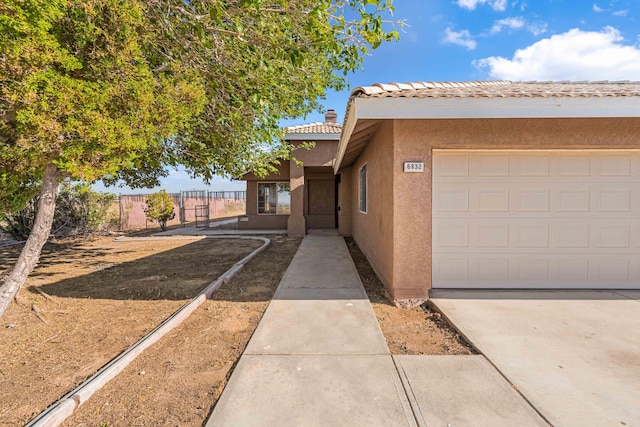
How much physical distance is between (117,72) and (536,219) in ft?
22.3

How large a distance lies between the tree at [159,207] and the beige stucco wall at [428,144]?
1535 cm

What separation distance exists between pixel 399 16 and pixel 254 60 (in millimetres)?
2404

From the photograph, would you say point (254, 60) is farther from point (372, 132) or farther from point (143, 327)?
point (143, 327)

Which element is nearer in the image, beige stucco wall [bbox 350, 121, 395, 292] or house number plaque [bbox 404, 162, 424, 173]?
house number plaque [bbox 404, 162, 424, 173]

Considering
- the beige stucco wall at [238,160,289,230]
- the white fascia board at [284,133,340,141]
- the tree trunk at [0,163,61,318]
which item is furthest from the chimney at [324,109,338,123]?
the tree trunk at [0,163,61,318]

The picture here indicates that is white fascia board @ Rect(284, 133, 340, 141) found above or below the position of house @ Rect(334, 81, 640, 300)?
above

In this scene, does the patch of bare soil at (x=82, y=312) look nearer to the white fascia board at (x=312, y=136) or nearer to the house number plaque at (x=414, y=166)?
the house number plaque at (x=414, y=166)

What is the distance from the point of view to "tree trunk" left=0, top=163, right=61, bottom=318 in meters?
3.80

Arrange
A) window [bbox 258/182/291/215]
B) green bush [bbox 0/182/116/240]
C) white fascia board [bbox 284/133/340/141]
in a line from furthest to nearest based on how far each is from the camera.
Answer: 1. window [bbox 258/182/291/215]
2. white fascia board [bbox 284/133/340/141]
3. green bush [bbox 0/182/116/240]

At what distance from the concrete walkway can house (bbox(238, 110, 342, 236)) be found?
9823 mm

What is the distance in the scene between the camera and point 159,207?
16156 millimetres

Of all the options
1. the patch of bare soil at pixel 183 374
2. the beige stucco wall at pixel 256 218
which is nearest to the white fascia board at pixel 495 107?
the patch of bare soil at pixel 183 374

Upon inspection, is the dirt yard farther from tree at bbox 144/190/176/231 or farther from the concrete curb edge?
tree at bbox 144/190/176/231

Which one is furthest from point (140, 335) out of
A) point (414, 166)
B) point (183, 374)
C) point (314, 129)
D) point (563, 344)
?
point (314, 129)
